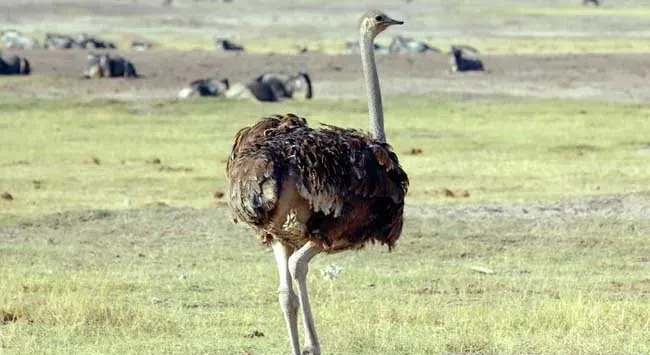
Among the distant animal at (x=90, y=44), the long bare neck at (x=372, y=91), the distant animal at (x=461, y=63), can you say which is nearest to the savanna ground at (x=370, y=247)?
the distant animal at (x=461, y=63)

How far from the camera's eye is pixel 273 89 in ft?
109

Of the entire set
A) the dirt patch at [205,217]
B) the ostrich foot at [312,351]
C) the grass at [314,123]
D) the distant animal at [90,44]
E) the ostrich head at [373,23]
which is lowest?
the distant animal at [90,44]

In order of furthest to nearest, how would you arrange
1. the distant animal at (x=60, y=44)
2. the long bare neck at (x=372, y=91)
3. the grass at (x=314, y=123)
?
the distant animal at (x=60, y=44) < the grass at (x=314, y=123) < the long bare neck at (x=372, y=91)

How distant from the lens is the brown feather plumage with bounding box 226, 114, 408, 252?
764 cm

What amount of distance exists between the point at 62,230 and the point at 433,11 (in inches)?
2647

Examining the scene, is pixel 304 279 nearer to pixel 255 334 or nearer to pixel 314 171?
pixel 314 171

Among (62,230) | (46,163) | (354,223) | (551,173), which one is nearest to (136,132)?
(46,163)

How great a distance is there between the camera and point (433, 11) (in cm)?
8075

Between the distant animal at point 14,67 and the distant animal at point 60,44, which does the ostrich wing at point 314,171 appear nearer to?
the distant animal at point 14,67

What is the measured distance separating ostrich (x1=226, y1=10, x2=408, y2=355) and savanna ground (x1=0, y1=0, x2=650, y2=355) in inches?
35.4

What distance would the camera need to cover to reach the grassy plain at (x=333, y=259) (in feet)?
30.3

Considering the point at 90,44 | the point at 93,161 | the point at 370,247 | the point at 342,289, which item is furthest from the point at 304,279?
the point at 90,44

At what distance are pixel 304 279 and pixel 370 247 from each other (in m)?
5.46

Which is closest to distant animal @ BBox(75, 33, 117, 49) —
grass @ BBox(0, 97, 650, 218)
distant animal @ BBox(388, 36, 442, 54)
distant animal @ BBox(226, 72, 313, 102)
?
distant animal @ BBox(388, 36, 442, 54)
